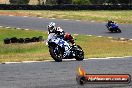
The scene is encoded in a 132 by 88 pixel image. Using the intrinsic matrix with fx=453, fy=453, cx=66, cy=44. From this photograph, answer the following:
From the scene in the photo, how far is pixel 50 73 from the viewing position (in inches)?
475

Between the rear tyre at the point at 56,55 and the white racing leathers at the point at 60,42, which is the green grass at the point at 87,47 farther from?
the rear tyre at the point at 56,55

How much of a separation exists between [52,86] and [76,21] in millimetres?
33340

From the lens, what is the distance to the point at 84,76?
896 cm

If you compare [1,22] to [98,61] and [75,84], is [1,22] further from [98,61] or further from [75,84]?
[75,84]

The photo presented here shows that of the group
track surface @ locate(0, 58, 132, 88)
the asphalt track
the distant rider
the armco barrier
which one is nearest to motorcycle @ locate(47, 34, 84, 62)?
the distant rider

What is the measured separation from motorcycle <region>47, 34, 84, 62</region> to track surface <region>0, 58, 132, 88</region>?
3.98ft

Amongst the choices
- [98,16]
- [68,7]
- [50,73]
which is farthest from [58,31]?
[68,7]

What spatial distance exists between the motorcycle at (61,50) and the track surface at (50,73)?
3.98 ft

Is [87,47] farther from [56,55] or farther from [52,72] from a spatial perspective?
[52,72]

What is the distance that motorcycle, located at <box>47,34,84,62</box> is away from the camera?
15906 mm

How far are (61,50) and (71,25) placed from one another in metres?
23.4

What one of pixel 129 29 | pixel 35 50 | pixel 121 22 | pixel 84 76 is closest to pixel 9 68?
pixel 84 76

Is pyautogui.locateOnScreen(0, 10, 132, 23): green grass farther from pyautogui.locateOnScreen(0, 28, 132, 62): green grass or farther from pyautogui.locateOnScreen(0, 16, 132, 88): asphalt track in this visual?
pyautogui.locateOnScreen(0, 16, 132, 88): asphalt track

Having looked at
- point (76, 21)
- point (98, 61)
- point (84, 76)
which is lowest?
point (76, 21)
